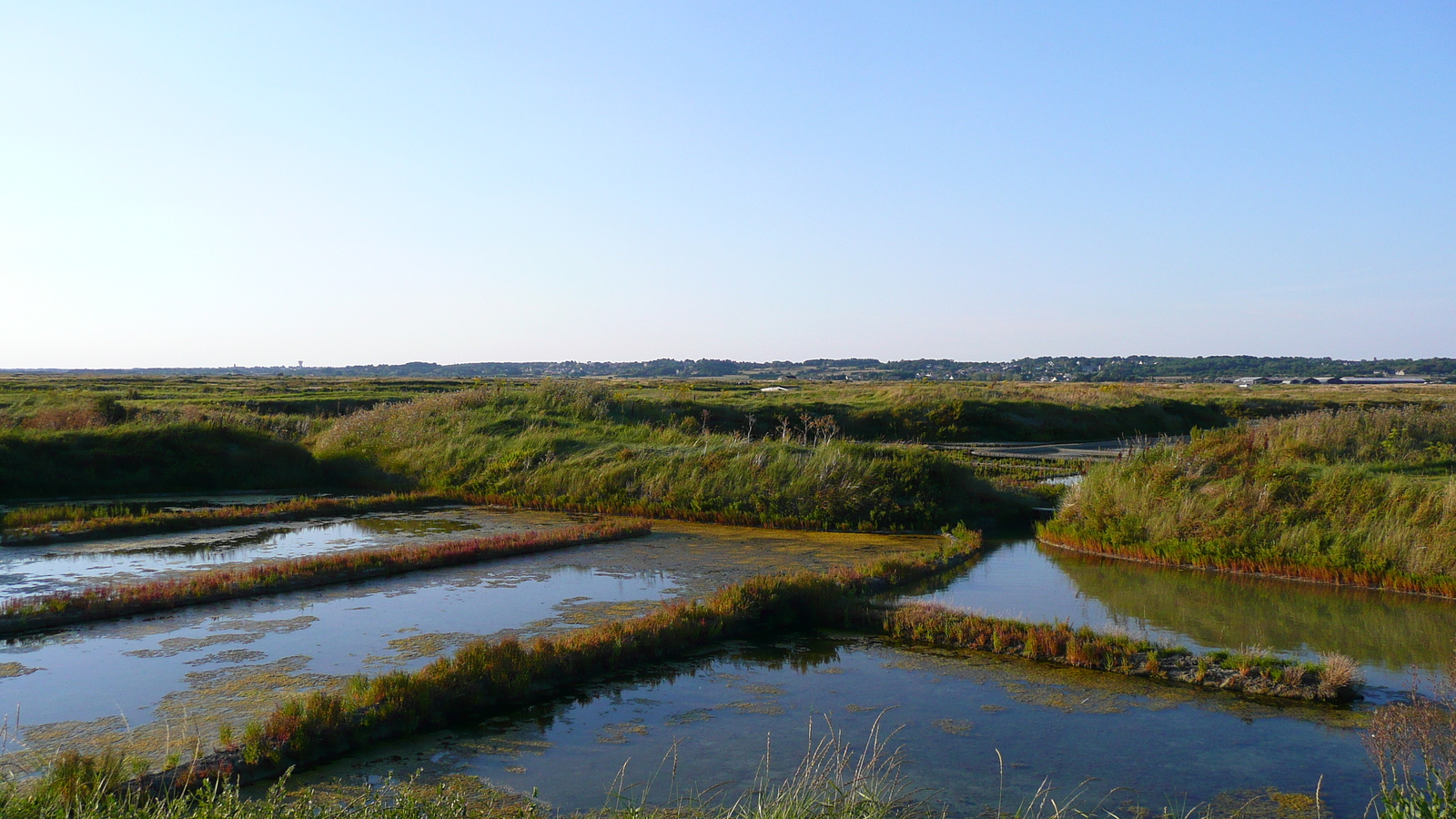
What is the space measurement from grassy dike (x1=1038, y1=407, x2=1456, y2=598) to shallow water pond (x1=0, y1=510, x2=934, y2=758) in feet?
12.9

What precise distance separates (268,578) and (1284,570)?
14.9 meters

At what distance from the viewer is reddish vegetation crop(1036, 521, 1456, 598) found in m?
13.5

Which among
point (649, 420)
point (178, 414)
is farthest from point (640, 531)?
point (178, 414)

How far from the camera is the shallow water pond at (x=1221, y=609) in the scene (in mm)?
10992

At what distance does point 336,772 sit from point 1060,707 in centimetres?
619

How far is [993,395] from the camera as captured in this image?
5372cm

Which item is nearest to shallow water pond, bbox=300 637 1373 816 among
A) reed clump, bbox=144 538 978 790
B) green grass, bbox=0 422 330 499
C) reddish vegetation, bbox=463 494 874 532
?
reed clump, bbox=144 538 978 790

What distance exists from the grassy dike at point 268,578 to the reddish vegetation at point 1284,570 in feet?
27.0

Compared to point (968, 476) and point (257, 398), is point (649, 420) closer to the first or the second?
point (968, 476)

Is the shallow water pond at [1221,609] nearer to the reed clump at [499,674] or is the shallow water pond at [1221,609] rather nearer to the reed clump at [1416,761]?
the reed clump at [499,674]

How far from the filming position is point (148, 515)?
19.1 meters

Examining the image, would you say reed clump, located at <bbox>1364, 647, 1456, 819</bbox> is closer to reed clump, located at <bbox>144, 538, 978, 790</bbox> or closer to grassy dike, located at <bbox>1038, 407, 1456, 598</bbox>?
reed clump, located at <bbox>144, 538, 978, 790</bbox>

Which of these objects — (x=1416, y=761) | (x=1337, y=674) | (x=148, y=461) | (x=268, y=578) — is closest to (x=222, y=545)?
(x=268, y=578)

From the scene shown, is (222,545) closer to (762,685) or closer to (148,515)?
(148,515)
